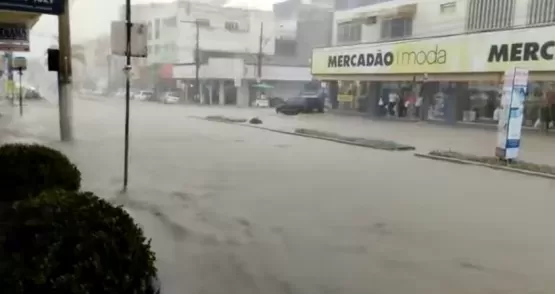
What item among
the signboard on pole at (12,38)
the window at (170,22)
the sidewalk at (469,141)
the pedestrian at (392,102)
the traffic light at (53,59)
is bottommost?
the sidewalk at (469,141)

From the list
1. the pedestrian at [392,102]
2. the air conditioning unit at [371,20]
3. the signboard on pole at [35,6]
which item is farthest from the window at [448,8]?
the signboard on pole at [35,6]

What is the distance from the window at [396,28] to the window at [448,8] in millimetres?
2485

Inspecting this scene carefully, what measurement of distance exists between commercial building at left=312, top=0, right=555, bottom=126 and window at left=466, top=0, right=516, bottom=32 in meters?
0.04

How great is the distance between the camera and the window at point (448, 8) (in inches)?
1098

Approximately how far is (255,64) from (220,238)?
46.4 m

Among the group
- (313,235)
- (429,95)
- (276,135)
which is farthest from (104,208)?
(429,95)

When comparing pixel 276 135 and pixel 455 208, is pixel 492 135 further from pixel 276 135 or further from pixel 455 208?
pixel 455 208

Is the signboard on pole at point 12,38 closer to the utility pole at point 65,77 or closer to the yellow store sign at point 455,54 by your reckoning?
the utility pole at point 65,77

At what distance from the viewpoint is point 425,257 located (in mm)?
5434

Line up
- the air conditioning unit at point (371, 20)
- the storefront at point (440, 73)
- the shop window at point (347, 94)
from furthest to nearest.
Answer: the shop window at point (347, 94) < the air conditioning unit at point (371, 20) < the storefront at point (440, 73)

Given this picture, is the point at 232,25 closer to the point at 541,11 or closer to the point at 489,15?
the point at 489,15

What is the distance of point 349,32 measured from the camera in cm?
3609

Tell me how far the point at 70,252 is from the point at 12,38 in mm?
18861

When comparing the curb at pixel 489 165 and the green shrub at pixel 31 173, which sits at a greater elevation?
the green shrub at pixel 31 173
